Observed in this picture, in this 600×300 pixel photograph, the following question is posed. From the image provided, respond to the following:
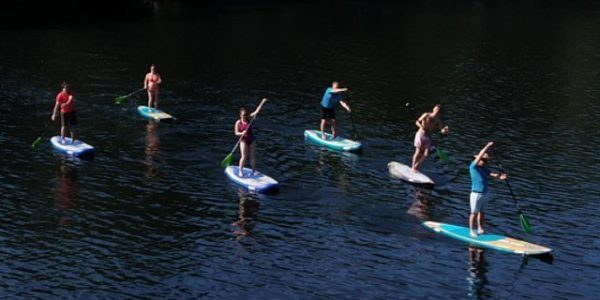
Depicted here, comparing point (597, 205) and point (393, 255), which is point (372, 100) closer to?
point (597, 205)

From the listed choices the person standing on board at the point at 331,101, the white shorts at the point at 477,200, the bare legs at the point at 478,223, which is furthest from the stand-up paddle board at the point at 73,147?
the white shorts at the point at 477,200

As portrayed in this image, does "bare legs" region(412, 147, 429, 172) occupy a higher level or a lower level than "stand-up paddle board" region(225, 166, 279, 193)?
higher

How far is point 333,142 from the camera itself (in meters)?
41.4

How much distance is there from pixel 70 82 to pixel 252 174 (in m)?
26.2

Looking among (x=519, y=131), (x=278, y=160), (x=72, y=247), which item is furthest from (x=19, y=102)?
(x=519, y=131)

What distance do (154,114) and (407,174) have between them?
1682cm

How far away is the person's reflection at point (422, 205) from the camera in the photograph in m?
31.8

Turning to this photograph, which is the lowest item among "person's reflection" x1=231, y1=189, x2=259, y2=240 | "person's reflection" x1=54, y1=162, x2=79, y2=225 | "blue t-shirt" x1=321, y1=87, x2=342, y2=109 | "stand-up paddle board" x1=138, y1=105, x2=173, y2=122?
"person's reflection" x1=54, y1=162, x2=79, y2=225

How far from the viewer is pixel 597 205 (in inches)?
1316

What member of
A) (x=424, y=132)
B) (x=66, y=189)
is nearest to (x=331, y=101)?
(x=424, y=132)

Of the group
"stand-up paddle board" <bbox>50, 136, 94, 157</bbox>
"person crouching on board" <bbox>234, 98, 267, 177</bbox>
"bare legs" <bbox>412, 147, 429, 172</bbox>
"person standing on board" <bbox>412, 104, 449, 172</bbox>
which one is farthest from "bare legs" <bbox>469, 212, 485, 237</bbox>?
"stand-up paddle board" <bbox>50, 136, 94, 157</bbox>

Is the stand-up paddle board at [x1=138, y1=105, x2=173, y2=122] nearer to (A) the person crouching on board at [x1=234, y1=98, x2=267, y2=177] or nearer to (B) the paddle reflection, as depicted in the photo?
(A) the person crouching on board at [x1=234, y1=98, x2=267, y2=177]

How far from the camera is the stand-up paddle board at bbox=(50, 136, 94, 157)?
128ft

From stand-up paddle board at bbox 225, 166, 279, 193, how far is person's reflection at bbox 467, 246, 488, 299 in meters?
8.91
